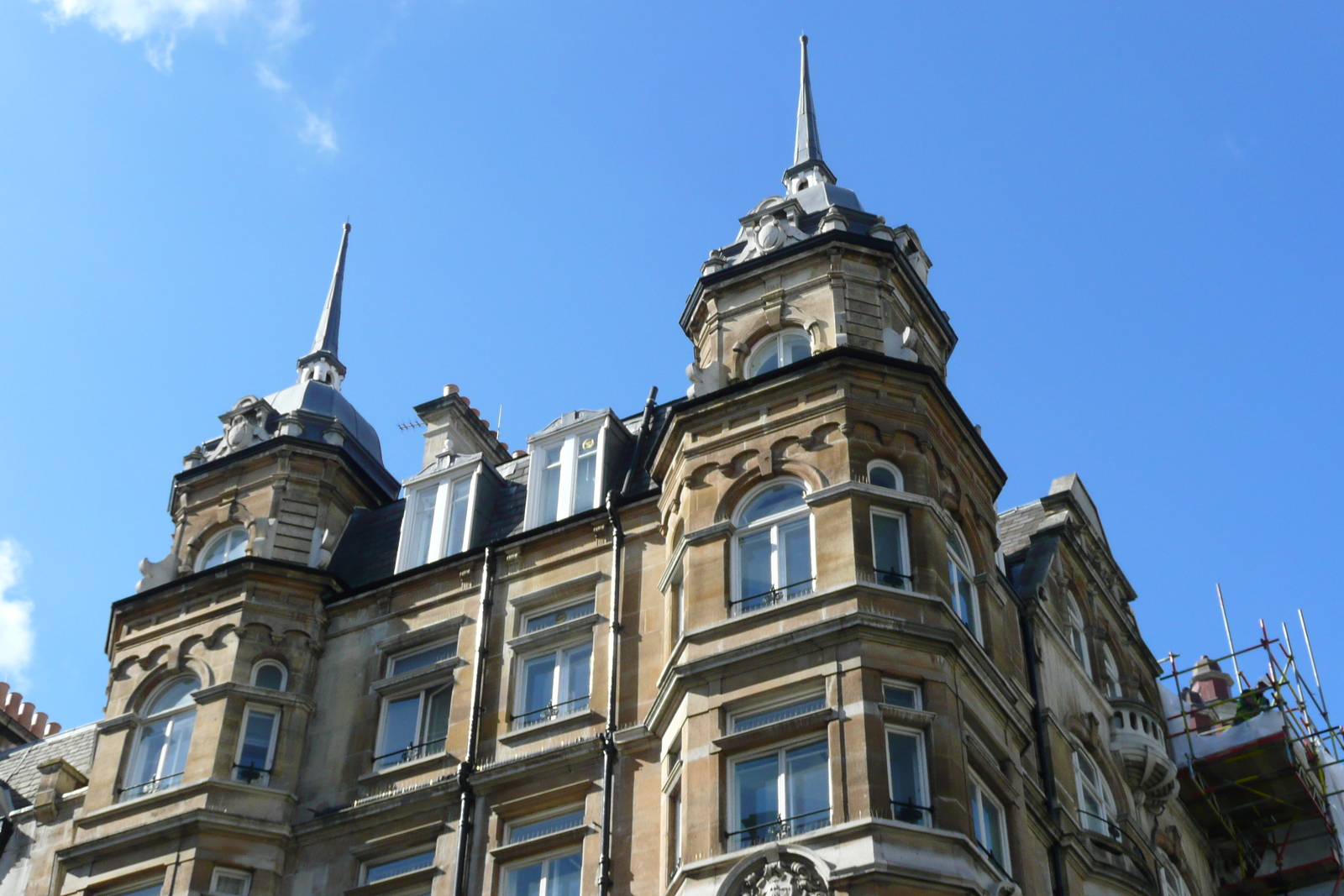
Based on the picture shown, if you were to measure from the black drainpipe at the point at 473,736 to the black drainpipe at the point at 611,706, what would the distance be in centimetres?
246

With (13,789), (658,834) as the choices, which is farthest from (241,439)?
(658,834)

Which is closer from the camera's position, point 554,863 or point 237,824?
point 554,863

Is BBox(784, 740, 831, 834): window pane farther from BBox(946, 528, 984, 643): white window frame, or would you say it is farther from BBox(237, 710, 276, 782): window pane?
BBox(237, 710, 276, 782): window pane

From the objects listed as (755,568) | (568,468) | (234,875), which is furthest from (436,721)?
(755,568)

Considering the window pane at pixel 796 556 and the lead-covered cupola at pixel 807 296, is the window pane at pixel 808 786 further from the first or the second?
the lead-covered cupola at pixel 807 296

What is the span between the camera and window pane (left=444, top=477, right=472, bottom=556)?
3522 centimetres

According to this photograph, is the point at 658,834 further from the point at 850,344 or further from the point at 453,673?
the point at 850,344

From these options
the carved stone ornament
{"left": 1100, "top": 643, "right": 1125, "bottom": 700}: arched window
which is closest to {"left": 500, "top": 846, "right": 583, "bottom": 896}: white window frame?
the carved stone ornament

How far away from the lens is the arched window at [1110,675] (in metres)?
36.5

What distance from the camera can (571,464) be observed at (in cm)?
3506

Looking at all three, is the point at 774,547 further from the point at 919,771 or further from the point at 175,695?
the point at 175,695

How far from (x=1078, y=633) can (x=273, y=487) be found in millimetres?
16741

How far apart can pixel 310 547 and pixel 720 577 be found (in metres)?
10.9

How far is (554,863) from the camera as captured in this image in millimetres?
28703
